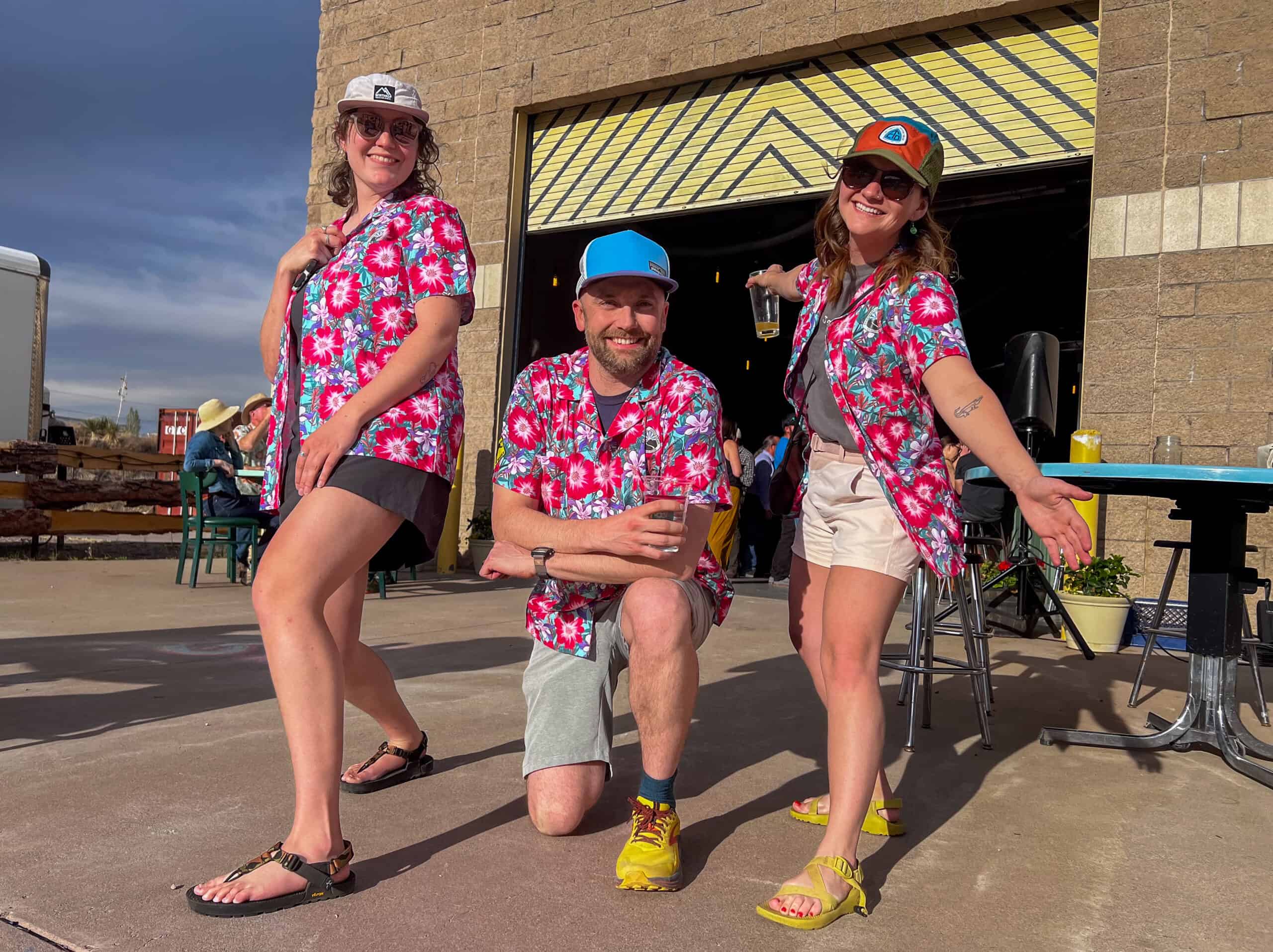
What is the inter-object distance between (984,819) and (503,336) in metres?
7.94

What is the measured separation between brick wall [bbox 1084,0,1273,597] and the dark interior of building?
1.07 meters

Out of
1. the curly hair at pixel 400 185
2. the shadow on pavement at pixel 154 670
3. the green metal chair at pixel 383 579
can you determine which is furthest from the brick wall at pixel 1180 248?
the curly hair at pixel 400 185

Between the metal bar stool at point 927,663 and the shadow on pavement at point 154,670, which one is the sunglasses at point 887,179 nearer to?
the metal bar stool at point 927,663

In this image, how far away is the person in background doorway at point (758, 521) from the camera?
1202 centimetres

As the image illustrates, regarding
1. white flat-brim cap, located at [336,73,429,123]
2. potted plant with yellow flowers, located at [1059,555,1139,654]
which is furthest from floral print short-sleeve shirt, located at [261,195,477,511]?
potted plant with yellow flowers, located at [1059,555,1139,654]

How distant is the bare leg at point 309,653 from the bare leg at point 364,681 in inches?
12.7

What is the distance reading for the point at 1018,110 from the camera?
7.54 meters

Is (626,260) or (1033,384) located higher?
(1033,384)

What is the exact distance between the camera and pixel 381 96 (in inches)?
91.5

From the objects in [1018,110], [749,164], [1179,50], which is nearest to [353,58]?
[749,164]

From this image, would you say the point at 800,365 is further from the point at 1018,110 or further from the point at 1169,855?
the point at 1018,110

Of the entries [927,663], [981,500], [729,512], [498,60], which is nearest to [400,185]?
[927,663]

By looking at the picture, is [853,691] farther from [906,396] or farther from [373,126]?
[373,126]

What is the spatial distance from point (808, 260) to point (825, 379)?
39.0ft
